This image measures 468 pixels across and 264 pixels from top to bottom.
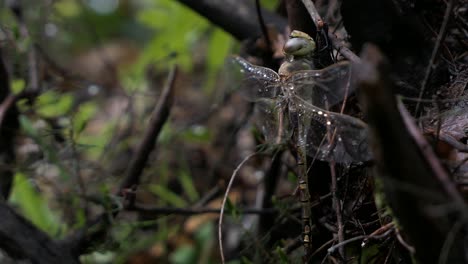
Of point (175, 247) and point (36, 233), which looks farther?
point (175, 247)

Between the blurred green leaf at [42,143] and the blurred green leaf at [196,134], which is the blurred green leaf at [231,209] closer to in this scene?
the blurred green leaf at [42,143]

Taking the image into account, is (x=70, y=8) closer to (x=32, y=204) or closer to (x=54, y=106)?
(x=54, y=106)

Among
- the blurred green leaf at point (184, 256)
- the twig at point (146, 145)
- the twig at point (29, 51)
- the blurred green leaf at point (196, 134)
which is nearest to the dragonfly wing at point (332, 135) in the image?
the twig at point (146, 145)

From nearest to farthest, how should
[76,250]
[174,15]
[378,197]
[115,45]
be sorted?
1. [378,197]
2. [76,250]
3. [174,15]
4. [115,45]

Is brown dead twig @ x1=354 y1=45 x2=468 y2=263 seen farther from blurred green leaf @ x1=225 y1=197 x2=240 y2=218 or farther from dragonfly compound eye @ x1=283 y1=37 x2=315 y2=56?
blurred green leaf @ x1=225 y1=197 x2=240 y2=218

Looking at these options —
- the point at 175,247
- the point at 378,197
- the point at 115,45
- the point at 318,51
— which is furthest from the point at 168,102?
the point at 115,45

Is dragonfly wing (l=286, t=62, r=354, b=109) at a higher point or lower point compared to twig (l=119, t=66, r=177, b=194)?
higher

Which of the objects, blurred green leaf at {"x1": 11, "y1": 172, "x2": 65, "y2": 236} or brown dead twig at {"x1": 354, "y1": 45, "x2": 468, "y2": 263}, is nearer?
brown dead twig at {"x1": 354, "y1": 45, "x2": 468, "y2": 263}

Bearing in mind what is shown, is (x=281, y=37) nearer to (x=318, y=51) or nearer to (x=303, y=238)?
(x=318, y=51)

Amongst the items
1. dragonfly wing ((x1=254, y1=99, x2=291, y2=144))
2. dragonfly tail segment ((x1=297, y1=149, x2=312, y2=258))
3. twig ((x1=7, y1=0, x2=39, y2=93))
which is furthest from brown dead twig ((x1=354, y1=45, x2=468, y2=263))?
twig ((x1=7, y1=0, x2=39, y2=93))
